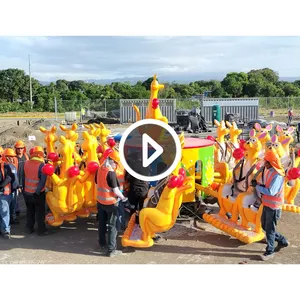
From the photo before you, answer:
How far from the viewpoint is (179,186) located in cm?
566

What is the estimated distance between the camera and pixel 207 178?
731 cm

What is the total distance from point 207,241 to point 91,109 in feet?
84.3

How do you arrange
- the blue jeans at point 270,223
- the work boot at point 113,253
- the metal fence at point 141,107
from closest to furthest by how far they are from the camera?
the blue jeans at point 270,223
the work boot at point 113,253
the metal fence at point 141,107

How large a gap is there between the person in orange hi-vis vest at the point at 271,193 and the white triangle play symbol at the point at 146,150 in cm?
170

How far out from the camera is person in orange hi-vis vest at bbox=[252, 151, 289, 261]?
17.8ft

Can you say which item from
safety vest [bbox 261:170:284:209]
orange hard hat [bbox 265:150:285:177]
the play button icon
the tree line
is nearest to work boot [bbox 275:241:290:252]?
safety vest [bbox 261:170:284:209]

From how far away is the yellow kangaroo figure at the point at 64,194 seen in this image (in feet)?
21.9

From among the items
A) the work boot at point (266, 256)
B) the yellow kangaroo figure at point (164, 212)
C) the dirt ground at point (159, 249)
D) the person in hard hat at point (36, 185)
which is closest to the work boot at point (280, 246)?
the dirt ground at point (159, 249)

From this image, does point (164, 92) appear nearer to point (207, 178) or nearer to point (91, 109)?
point (91, 109)

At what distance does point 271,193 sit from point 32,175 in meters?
3.71

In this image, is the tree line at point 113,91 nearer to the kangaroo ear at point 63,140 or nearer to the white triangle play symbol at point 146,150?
the kangaroo ear at point 63,140

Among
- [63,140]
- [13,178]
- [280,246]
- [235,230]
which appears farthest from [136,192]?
[280,246]

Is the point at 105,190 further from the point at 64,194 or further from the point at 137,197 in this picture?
the point at 64,194

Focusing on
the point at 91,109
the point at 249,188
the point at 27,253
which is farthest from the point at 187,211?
the point at 91,109
